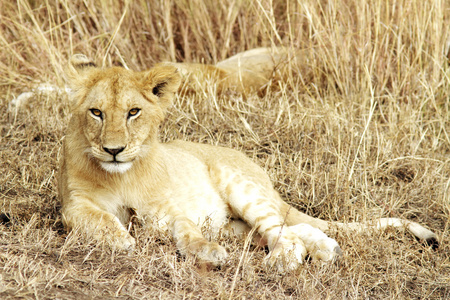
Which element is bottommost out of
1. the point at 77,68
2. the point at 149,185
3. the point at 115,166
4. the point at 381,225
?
the point at 381,225

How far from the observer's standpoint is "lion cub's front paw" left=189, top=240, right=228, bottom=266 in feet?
9.30

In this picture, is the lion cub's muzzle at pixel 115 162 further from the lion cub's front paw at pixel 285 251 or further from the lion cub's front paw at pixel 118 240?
the lion cub's front paw at pixel 285 251

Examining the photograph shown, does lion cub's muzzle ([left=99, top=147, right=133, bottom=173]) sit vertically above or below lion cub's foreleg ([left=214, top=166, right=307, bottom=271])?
above

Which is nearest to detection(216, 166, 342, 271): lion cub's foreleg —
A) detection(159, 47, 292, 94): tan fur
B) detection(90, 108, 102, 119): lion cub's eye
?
detection(90, 108, 102, 119): lion cub's eye

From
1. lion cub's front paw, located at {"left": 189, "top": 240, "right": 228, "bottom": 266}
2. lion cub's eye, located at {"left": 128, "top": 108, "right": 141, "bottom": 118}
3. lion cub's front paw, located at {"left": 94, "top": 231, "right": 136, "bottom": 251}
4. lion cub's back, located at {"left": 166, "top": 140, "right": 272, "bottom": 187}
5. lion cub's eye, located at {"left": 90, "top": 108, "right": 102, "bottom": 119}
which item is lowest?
lion cub's back, located at {"left": 166, "top": 140, "right": 272, "bottom": 187}

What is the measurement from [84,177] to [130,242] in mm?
509

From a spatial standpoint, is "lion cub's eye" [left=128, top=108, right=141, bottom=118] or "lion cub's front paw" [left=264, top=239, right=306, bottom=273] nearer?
"lion cub's front paw" [left=264, top=239, right=306, bottom=273]

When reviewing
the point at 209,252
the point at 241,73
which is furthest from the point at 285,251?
the point at 241,73

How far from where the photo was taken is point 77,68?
3246 mm

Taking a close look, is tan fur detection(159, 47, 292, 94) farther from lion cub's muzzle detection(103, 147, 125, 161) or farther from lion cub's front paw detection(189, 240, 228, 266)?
lion cub's front paw detection(189, 240, 228, 266)

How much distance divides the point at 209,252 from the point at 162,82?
3.12 feet

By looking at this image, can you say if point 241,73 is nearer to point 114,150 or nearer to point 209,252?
point 114,150

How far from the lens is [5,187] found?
390 cm

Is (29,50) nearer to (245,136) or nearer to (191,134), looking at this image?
(191,134)
